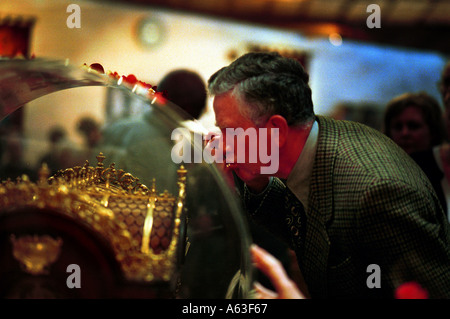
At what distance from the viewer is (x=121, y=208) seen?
3.55 ft

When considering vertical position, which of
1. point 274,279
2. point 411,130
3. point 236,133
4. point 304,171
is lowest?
point 274,279

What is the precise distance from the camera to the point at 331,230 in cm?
124

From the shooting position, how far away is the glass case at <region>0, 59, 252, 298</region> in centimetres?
91

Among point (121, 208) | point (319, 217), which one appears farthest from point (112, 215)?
point (319, 217)

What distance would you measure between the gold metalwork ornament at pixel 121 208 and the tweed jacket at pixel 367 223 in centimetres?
39

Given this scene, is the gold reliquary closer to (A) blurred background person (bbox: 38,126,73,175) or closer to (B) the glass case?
(B) the glass case

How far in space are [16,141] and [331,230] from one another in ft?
3.04

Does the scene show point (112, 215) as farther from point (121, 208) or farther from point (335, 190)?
point (335, 190)

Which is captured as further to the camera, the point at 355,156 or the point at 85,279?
the point at 355,156

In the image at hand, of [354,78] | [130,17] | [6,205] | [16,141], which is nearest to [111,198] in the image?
[6,205]

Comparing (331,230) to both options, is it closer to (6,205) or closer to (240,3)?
(6,205)

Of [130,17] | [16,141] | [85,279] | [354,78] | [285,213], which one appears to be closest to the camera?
[85,279]

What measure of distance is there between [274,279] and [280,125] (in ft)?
1.69
